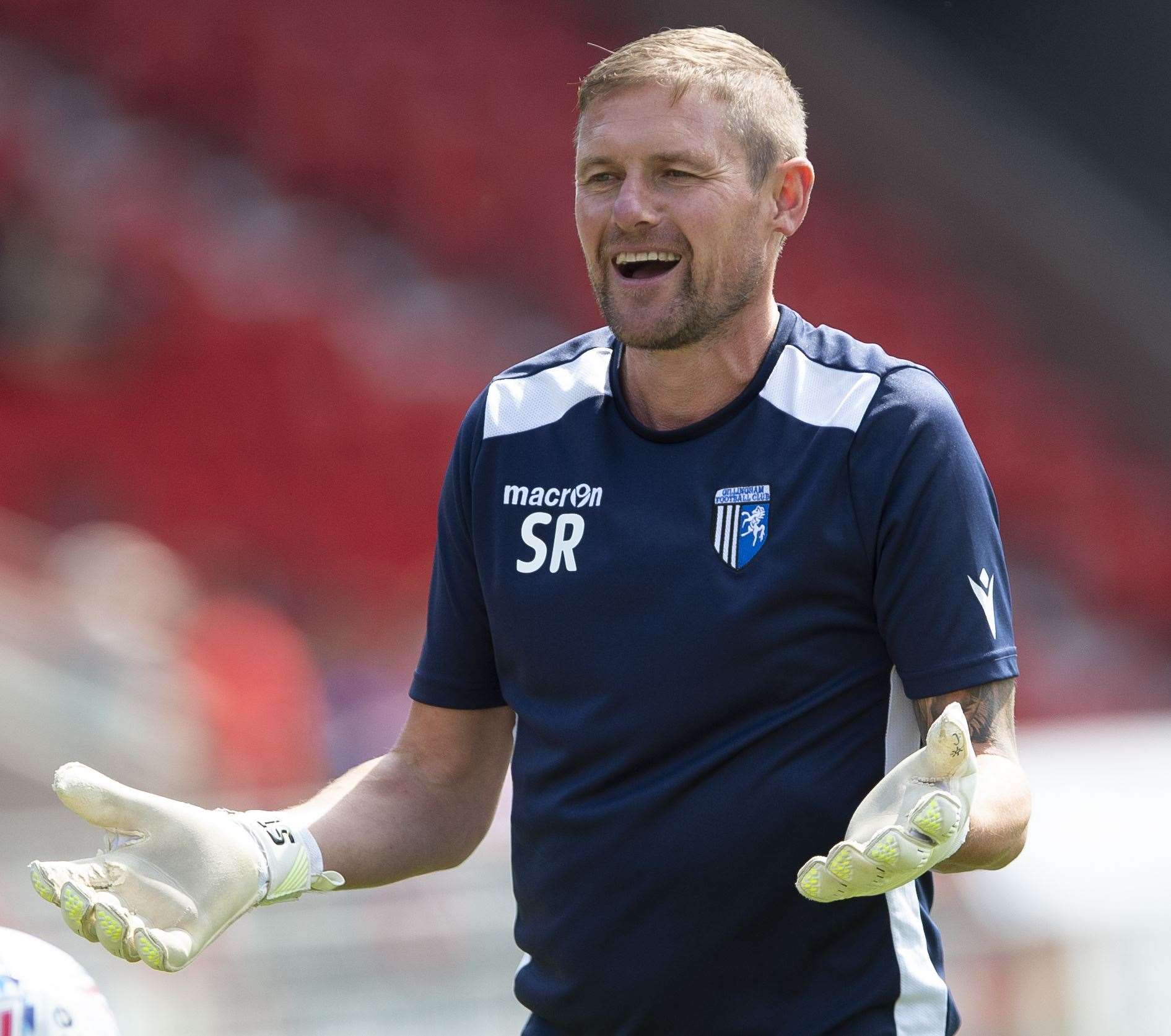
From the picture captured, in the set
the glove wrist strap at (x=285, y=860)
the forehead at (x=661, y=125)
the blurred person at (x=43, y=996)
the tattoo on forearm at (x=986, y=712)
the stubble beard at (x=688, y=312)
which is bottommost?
the blurred person at (x=43, y=996)

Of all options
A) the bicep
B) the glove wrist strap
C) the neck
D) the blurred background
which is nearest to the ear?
the neck

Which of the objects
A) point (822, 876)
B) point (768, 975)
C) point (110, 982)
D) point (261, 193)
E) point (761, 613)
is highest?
point (261, 193)

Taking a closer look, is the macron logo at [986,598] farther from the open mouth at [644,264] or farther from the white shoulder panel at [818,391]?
the open mouth at [644,264]

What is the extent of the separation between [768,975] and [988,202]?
8.03 metres

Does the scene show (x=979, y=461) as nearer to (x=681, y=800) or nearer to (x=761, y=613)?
(x=761, y=613)

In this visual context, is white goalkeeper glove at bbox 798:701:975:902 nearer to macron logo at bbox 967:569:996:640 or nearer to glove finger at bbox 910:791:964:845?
glove finger at bbox 910:791:964:845

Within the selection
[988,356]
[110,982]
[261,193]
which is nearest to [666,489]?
[110,982]

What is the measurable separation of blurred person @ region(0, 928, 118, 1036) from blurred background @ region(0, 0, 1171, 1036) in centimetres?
315

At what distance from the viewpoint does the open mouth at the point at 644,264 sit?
2.22m

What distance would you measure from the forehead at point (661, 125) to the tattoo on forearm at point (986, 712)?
763mm

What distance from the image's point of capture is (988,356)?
9.20 m

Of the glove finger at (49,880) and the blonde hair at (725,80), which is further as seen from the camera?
the blonde hair at (725,80)

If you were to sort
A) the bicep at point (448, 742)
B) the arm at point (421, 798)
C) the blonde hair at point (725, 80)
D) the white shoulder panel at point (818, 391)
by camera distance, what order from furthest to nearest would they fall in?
1. the bicep at point (448, 742)
2. the arm at point (421, 798)
3. the blonde hair at point (725, 80)
4. the white shoulder panel at point (818, 391)

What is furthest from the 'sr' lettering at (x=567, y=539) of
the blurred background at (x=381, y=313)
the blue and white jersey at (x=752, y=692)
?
the blurred background at (x=381, y=313)
